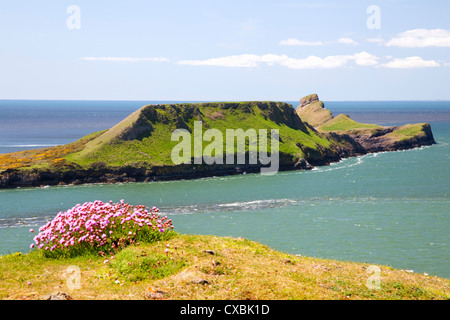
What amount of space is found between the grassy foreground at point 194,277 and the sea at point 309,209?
1916 cm

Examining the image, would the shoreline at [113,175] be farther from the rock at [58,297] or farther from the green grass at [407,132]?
the rock at [58,297]

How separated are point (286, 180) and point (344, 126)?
87.6 metres

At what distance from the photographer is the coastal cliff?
299 ft

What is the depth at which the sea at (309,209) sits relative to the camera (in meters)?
42.8

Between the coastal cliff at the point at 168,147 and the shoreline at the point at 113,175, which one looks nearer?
the shoreline at the point at 113,175

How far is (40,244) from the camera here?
65.9ft

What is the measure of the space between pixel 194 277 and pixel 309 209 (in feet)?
158

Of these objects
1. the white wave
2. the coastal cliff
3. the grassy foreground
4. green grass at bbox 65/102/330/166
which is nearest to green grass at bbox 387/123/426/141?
the coastal cliff

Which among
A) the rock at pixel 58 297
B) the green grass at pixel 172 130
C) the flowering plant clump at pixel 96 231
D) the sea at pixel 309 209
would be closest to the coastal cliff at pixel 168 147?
the green grass at pixel 172 130

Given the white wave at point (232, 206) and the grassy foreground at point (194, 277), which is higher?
the grassy foreground at point (194, 277)
